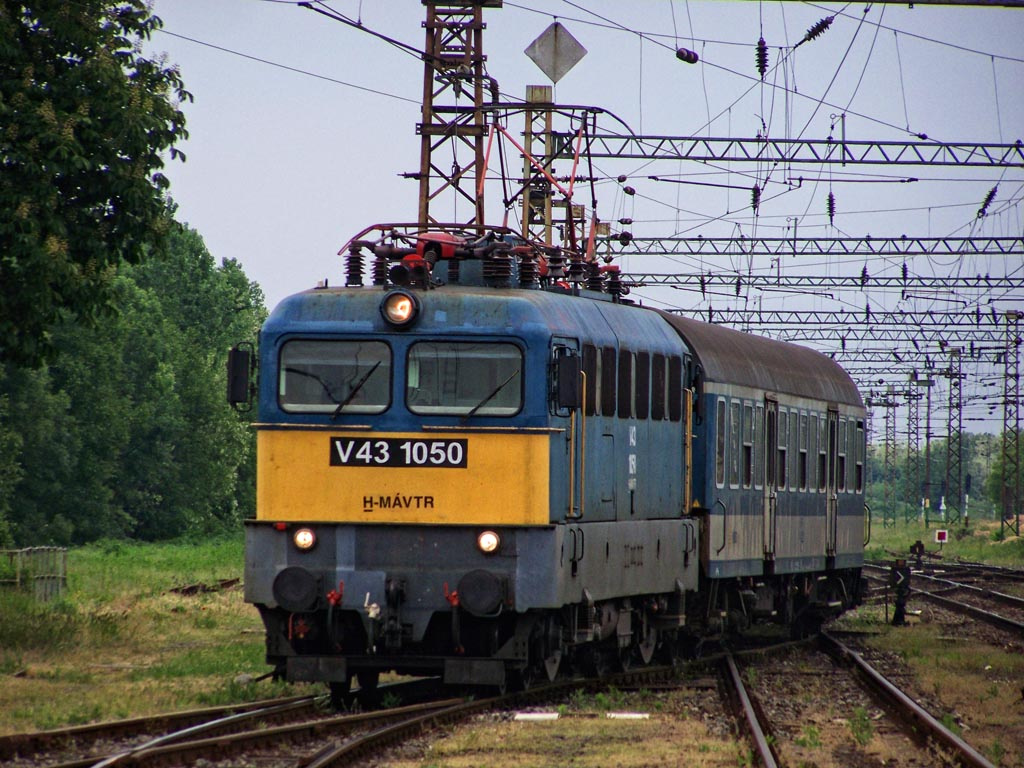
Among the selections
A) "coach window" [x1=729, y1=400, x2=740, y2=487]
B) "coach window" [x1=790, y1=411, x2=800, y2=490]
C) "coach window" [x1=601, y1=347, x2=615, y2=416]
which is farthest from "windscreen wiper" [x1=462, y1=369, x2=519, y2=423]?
"coach window" [x1=790, y1=411, x2=800, y2=490]

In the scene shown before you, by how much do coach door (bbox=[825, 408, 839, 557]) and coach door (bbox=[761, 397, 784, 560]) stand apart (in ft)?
8.67

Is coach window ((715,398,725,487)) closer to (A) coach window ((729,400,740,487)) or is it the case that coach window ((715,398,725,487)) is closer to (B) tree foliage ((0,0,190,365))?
(A) coach window ((729,400,740,487))

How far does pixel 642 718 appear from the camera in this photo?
1369cm

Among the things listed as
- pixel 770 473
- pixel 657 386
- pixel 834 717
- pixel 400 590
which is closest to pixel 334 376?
pixel 400 590

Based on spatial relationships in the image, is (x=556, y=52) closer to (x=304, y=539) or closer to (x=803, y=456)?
(x=803, y=456)

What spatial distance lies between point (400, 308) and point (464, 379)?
0.76m

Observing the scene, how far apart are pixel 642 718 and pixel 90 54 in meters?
8.99

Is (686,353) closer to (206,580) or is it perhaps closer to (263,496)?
(263,496)

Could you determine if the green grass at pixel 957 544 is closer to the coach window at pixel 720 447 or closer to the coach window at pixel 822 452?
the coach window at pixel 822 452

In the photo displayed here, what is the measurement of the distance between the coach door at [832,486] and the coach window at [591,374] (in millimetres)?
9370

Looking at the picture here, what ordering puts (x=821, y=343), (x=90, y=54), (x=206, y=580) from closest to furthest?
(x=90, y=54), (x=206, y=580), (x=821, y=343)

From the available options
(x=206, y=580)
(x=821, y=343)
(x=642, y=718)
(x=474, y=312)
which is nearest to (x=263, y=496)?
(x=474, y=312)

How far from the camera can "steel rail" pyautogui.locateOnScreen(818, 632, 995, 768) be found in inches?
455

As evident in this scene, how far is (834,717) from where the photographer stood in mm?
14492
